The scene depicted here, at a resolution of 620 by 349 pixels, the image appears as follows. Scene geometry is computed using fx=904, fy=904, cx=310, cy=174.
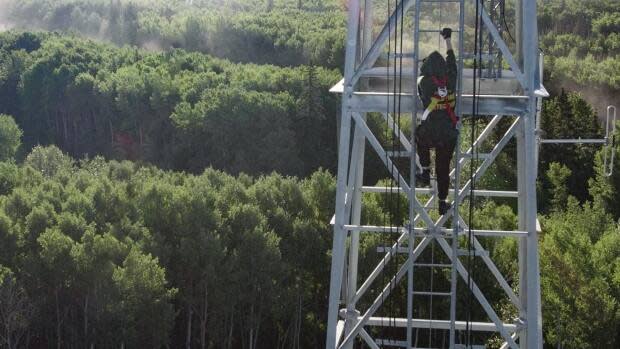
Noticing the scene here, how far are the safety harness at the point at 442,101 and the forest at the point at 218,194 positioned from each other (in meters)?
15.8

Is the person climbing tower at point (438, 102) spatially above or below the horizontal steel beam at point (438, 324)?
above

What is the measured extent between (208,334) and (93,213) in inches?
237

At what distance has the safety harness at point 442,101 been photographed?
36.3 ft

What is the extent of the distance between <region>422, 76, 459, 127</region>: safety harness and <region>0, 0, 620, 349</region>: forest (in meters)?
15.8

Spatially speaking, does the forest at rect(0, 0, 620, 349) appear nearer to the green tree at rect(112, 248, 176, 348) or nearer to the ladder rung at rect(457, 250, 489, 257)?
the green tree at rect(112, 248, 176, 348)

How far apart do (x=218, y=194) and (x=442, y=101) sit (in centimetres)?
2280

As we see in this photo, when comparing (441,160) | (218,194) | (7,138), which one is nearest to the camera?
(441,160)

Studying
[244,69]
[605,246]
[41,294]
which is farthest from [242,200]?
[244,69]

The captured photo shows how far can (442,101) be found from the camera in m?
11.1

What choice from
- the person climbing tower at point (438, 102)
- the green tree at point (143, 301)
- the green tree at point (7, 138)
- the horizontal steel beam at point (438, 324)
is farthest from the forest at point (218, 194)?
the person climbing tower at point (438, 102)

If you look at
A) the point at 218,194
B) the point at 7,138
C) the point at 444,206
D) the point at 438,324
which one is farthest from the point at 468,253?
the point at 7,138

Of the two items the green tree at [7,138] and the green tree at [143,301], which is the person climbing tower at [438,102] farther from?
the green tree at [7,138]

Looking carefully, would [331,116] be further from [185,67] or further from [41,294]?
[41,294]

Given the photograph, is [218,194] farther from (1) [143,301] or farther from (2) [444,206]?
(2) [444,206]
